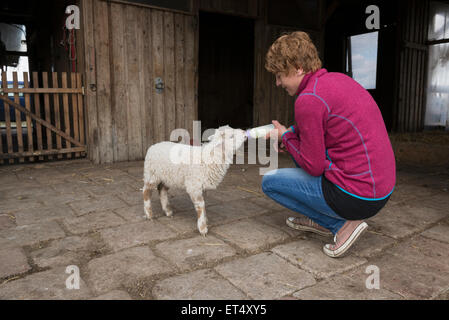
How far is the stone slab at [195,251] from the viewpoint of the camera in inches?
85.7

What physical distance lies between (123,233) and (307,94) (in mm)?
1746

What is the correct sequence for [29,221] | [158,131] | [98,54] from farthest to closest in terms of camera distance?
[158,131]
[98,54]
[29,221]

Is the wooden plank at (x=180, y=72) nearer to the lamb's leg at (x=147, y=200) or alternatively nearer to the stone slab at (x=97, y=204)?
the stone slab at (x=97, y=204)

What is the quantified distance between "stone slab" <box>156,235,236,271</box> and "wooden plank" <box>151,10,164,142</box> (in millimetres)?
3780

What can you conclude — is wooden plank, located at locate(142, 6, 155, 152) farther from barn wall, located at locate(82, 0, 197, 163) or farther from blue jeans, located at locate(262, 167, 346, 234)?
blue jeans, located at locate(262, 167, 346, 234)

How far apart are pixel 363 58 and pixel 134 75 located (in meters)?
7.64

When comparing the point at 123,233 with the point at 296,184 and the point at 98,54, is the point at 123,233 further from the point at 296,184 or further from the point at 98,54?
the point at 98,54

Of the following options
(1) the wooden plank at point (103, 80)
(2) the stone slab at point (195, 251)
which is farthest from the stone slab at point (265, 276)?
(1) the wooden plank at point (103, 80)

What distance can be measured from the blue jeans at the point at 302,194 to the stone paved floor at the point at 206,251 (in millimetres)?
219

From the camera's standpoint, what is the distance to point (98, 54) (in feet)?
17.6

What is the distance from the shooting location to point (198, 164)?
262cm

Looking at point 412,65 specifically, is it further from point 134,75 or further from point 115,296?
point 115,296

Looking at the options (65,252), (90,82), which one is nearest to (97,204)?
(65,252)
